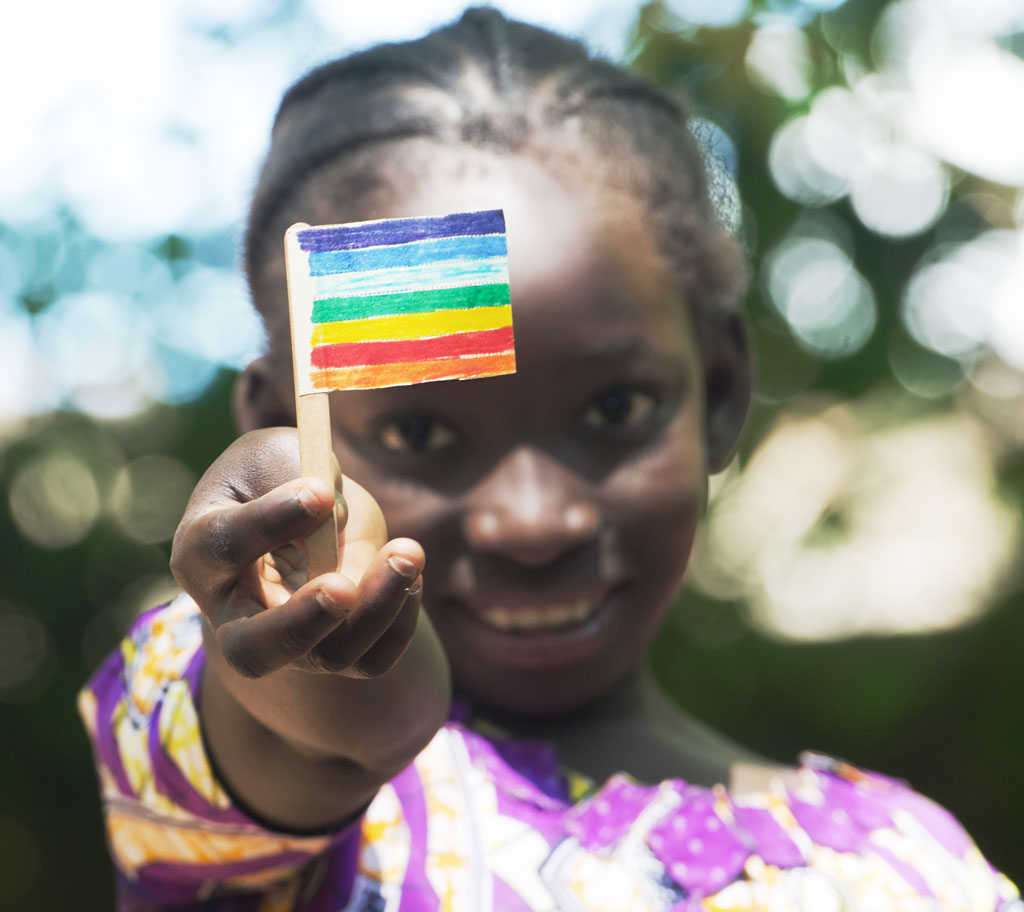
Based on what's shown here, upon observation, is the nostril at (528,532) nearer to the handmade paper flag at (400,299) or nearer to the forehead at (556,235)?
the forehead at (556,235)

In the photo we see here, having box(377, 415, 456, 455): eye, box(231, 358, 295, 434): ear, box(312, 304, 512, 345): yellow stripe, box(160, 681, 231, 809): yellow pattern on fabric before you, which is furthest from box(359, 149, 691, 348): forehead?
box(160, 681, 231, 809): yellow pattern on fabric

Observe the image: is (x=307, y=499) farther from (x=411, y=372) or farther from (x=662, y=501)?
(x=662, y=501)

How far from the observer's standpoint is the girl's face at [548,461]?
3.65 ft

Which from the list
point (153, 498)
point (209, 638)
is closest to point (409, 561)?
point (209, 638)

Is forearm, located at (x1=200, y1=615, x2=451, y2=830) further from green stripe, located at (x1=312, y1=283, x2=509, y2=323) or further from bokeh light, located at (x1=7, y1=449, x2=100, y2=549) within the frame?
bokeh light, located at (x1=7, y1=449, x2=100, y2=549)

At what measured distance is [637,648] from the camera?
4.15 feet

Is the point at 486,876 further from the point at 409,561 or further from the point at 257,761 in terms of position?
the point at 409,561

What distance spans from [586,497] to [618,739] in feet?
1.08

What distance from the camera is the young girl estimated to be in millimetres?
848

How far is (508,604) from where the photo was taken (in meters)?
1.14

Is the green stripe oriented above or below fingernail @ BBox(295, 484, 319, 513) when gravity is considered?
above

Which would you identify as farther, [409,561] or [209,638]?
[209,638]

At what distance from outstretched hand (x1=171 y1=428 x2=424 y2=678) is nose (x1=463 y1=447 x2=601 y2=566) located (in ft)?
1.27

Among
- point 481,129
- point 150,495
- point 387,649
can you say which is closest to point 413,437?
point 481,129
